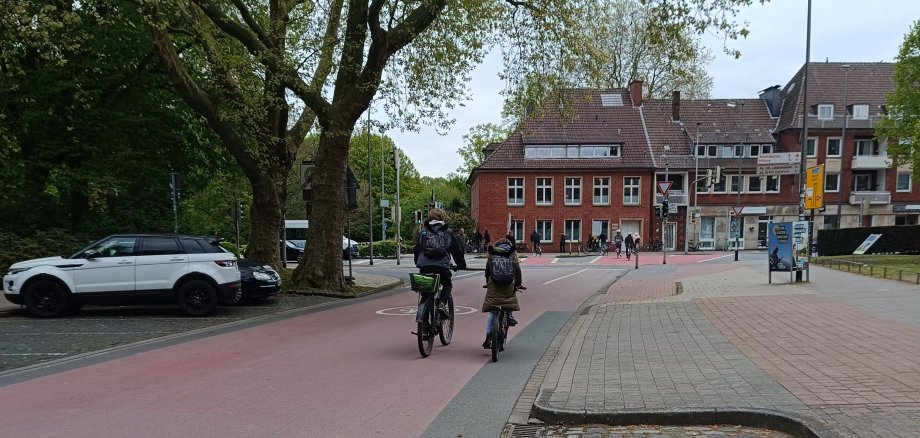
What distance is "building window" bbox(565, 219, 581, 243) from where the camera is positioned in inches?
1821

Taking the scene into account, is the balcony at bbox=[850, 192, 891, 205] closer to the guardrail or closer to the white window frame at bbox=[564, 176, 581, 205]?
the white window frame at bbox=[564, 176, 581, 205]

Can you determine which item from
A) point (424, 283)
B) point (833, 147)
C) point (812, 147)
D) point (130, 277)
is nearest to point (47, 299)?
point (130, 277)

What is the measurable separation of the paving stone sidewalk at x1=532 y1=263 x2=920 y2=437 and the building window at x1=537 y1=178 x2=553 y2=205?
34.4 m

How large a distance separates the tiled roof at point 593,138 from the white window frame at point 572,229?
4.39m

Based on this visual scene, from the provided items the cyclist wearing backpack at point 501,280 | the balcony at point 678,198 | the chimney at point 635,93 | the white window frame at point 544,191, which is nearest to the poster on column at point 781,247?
the cyclist wearing backpack at point 501,280

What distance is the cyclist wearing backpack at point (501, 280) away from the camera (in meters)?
7.26

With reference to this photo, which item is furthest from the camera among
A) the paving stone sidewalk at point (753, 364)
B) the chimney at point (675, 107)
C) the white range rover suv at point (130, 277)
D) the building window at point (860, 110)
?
the chimney at point (675, 107)

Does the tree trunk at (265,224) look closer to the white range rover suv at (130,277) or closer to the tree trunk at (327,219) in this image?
the tree trunk at (327,219)

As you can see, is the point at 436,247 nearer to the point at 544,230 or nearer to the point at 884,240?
the point at 884,240

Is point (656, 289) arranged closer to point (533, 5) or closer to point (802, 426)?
point (533, 5)

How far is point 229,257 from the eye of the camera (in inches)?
449

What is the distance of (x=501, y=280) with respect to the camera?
7.30 meters

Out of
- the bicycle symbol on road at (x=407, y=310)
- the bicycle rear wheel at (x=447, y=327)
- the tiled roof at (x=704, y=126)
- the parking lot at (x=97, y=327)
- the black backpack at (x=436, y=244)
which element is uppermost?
the tiled roof at (x=704, y=126)

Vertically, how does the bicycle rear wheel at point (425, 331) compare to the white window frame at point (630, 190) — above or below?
below
